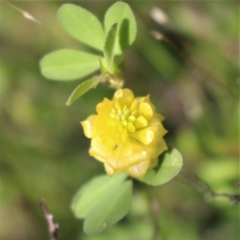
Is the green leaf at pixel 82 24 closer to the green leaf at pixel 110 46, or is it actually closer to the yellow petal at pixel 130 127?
the green leaf at pixel 110 46

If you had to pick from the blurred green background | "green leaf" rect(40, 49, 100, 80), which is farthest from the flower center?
the blurred green background

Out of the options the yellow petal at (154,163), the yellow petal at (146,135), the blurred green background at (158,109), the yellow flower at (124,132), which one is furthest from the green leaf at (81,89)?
the blurred green background at (158,109)

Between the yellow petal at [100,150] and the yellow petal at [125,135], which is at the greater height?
the yellow petal at [125,135]

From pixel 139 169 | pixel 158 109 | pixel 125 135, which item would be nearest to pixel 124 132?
pixel 125 135

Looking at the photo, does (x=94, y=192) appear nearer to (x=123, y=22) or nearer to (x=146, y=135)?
(x=146, y=135)

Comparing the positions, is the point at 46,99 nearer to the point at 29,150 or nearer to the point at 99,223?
the point at 29,150

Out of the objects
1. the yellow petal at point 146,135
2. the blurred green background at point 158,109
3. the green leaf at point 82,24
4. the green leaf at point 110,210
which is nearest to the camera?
the yellow petal at point 146,135
